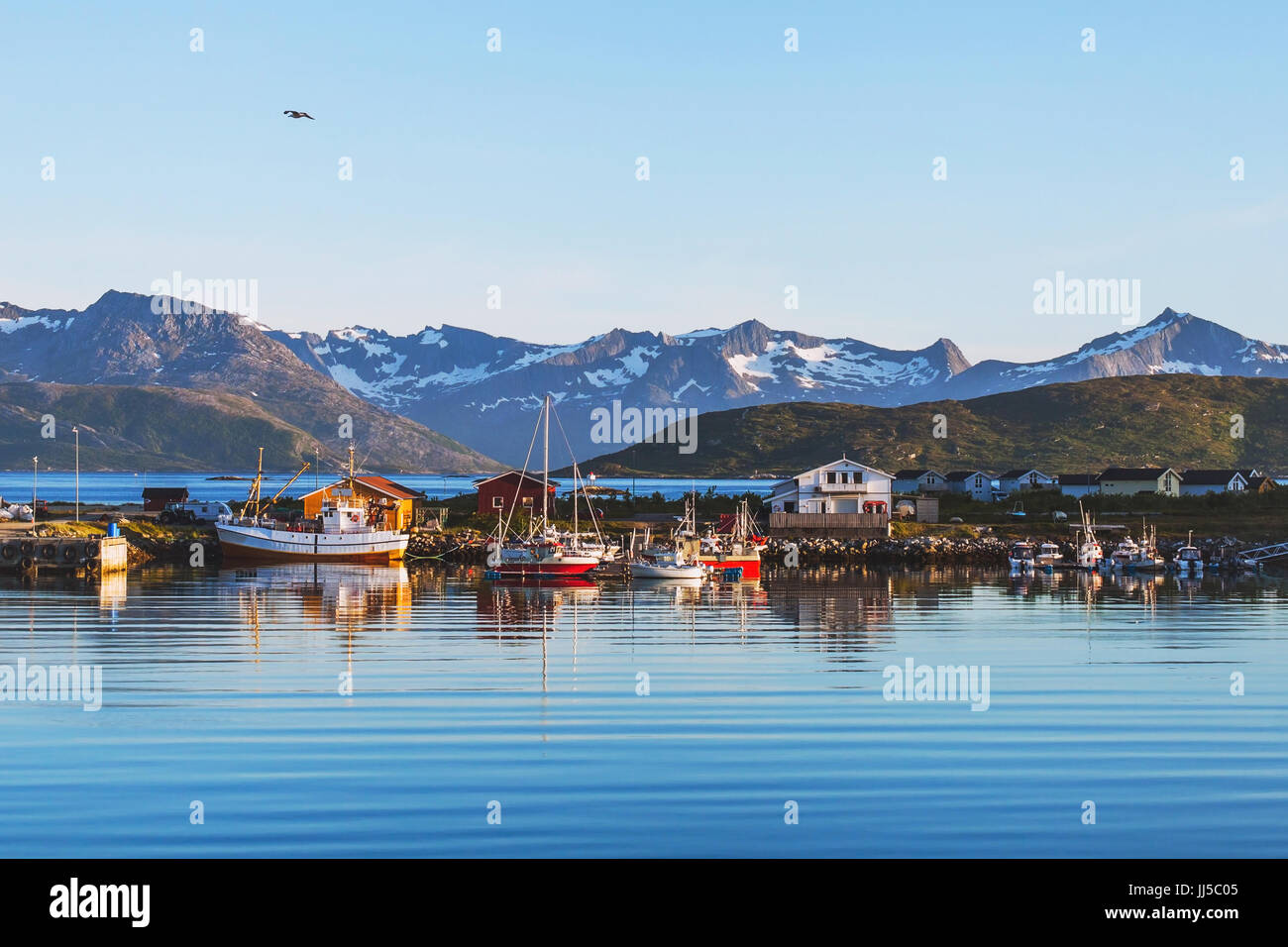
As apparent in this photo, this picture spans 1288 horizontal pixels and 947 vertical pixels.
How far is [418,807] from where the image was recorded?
22.2 meters

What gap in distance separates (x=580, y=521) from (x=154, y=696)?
3219 inches

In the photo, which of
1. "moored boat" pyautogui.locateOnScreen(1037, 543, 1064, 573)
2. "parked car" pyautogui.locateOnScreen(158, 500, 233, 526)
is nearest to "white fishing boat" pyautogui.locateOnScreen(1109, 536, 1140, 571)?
"moored boat" pyautogui.locateOnScreen(1037, 543, 1064, 573)

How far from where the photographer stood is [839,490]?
120m

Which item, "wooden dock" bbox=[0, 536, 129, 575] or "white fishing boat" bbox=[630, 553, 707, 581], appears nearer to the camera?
"white fishing boat" bbox=[630, 553, 707, 581]

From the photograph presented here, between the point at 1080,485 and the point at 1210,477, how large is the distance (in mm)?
14481

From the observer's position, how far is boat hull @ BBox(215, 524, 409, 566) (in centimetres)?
9931

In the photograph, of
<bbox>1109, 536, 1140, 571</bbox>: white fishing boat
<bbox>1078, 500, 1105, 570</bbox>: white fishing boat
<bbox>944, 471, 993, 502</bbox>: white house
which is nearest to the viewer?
<bbox>1109, 536, 1140, 571</bbox>: white fishing boat

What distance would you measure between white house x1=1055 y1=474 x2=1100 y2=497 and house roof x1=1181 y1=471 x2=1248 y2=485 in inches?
393

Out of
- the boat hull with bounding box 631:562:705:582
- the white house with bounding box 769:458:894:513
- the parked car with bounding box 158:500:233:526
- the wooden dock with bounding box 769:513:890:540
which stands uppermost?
the white house with bounding box 769:458:894:513

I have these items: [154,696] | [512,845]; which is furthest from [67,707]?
[512,845]

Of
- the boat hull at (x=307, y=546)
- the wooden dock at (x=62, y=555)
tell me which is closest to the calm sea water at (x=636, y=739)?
the wooden dock at (x=62, y=555)

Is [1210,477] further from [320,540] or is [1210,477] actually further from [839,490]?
[320,540]

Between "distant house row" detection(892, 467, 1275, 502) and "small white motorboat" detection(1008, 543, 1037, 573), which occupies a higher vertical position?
"distant house row" detection(892, 467, 1275, 502)

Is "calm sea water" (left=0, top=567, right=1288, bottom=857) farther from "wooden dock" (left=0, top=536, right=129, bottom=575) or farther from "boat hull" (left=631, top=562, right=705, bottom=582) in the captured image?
"wooden dock" (left=0, top=536, right=129, bottom=575)
